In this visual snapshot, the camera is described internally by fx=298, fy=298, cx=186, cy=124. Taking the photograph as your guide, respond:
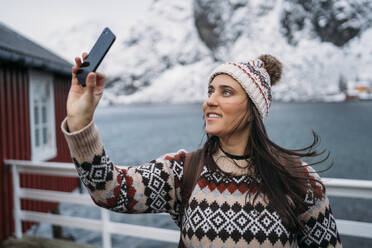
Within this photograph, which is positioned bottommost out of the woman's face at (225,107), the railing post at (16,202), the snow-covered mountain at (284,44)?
the railing post at (16,202)

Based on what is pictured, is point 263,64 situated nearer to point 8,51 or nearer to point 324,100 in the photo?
point 8,51

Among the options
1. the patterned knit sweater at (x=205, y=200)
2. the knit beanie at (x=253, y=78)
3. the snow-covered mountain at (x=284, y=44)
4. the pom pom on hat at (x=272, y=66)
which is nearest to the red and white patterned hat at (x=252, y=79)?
the knit beanie at (x=253, y=78)

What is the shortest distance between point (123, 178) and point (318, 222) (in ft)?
3.02

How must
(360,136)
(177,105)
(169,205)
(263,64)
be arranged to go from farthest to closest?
1. (177,105)
2. (360,136)
3. (263,64)
4. (169,205)

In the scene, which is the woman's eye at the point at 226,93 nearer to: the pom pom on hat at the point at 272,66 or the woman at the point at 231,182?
the woman at the point at 231,182

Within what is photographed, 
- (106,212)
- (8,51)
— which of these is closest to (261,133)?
(106,212)

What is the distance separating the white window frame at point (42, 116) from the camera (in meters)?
5.57

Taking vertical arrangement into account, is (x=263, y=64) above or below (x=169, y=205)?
above

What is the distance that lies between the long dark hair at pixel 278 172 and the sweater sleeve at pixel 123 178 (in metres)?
0.20

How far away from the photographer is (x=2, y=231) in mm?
4277

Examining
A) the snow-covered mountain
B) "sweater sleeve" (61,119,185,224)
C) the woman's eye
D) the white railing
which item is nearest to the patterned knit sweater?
"sweater sleeve" (61,119,185,224)

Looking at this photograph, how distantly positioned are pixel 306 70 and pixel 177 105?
61.1 metres

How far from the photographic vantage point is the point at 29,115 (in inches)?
217

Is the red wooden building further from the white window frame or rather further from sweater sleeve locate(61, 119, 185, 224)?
sweater sleeve locate(61, 119, 185, 224)
